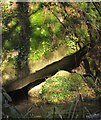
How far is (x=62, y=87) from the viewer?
26.1 feet

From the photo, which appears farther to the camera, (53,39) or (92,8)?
(92,8)

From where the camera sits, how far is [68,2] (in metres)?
8.27

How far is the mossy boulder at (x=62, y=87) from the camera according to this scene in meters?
7.65

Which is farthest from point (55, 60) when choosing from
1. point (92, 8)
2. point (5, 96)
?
point (5, 96)

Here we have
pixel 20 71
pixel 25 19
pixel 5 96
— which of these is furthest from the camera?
pixel 25 19

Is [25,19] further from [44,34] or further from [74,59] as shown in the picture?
[74,59]

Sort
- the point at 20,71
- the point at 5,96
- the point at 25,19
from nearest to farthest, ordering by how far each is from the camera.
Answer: the point at 5,96
the point at 20,71
the point at 25,19

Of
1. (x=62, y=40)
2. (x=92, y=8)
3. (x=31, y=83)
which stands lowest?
(x=31, y=83)

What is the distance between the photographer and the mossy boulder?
7646 millimetres

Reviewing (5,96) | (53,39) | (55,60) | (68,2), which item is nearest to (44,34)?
(53,39)

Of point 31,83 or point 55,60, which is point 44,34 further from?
point 31,83

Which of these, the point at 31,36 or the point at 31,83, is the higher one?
the point at 31,36

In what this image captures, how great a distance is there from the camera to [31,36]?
7641 mm

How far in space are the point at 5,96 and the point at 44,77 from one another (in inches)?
215
